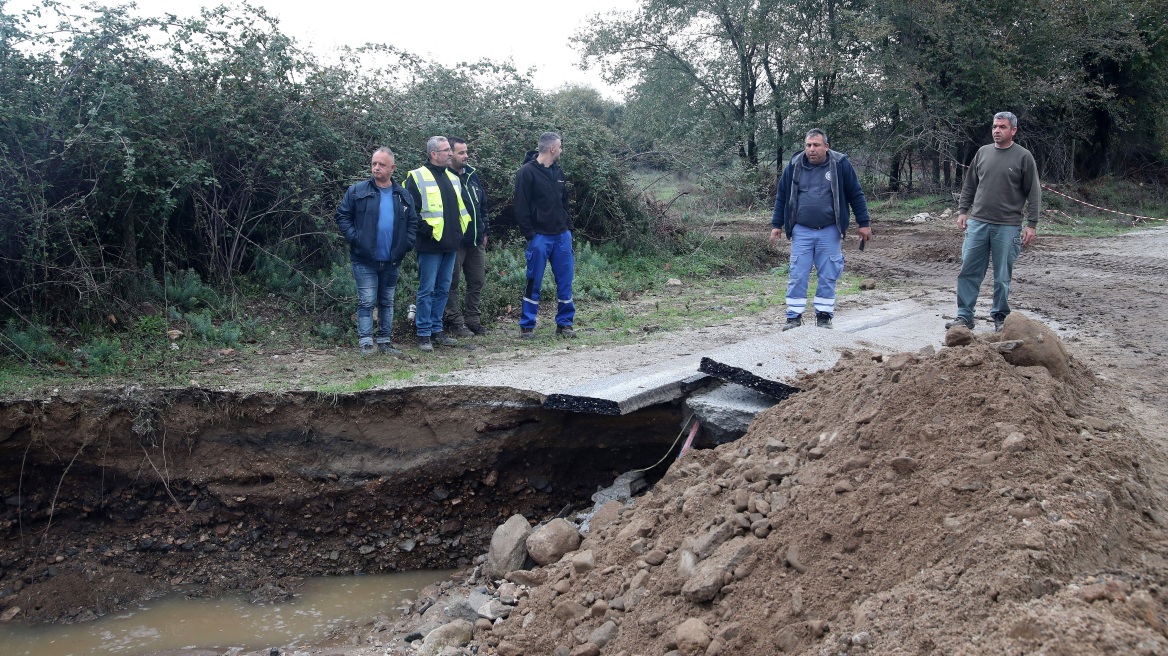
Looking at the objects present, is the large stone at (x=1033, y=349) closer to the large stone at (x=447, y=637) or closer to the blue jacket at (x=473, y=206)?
the large stone at (x=447, y=637)

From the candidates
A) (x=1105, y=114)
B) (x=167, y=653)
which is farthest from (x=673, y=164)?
(x=1105, y=114)

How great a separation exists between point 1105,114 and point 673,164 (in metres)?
13.8

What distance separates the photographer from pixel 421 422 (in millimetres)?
5953

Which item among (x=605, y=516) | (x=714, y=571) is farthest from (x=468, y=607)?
(x=714, y=571)

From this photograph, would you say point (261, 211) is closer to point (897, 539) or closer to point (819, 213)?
point (819, 213)

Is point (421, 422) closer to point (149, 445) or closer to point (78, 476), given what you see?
point (149, 445)

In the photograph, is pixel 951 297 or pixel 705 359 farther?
pixel 951 297

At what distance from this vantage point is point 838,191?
22.5 ft

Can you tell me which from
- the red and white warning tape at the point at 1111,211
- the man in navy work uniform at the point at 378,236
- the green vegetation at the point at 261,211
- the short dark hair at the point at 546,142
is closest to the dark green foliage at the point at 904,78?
the red and white warning tape at the point at 1111,211

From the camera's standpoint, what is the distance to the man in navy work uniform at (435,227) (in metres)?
Answer: 7.17

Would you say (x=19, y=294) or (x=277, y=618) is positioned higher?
(x=19, y=294)

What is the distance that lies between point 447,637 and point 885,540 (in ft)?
7.18

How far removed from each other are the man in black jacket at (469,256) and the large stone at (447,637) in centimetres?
391

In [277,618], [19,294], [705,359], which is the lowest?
[277,618]
